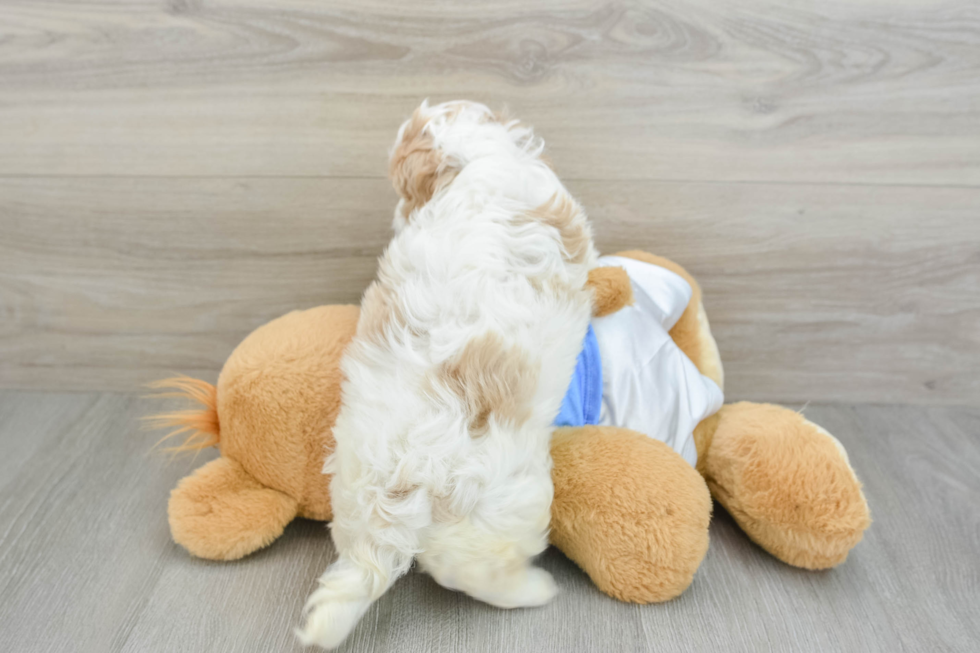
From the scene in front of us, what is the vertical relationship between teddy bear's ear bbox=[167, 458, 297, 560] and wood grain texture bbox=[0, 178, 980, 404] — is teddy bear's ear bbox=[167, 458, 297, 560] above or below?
below

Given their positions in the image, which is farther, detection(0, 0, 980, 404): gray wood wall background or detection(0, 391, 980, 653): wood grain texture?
detection(0, 0, 980, 404): gray wood wall background

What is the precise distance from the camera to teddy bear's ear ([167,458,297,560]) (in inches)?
24.7

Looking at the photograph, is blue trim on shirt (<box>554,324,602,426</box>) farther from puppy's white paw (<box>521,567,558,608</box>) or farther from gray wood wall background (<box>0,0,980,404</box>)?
gray wood wall background (<box>0,0,980,404</box>)

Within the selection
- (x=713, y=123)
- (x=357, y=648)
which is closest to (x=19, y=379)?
(x=357, y=648)

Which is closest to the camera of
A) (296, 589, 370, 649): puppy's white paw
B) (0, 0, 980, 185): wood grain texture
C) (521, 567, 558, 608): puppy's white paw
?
(296, 589, 370, 649): puppy's white paw

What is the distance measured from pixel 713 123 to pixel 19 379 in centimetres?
99

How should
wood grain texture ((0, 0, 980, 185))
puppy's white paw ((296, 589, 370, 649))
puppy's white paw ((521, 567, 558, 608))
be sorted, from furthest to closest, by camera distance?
wood grain texture ((0, 0, 980, 185)) < puppy's white paw ((521, 567, 558, 608)) < puppy's white paw ((296, 589, 370, 649))

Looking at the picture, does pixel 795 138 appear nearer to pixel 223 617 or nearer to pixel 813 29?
pixel 813 29

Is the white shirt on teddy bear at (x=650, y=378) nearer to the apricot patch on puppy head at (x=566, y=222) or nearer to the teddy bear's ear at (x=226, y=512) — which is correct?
the apricot patch on puppy head at (x=566, y=222)

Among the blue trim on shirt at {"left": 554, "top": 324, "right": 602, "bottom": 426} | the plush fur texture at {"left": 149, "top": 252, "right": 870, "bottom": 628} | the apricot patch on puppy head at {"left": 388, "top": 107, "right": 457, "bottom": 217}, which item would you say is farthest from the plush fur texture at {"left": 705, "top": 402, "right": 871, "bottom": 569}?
the apricot patch on puppy head at {"left": 388, "top": 107, "right": 457, "bottom": 217}

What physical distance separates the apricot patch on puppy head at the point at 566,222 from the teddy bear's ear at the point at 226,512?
37 cm

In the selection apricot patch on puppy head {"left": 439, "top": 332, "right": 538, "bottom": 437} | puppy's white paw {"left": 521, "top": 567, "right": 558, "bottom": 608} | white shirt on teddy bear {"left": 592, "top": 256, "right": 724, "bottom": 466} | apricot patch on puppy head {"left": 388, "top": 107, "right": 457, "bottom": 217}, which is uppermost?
apricot patch on puppy head {"left": 388, "top": 107, "right": 457, "bottom": 217}

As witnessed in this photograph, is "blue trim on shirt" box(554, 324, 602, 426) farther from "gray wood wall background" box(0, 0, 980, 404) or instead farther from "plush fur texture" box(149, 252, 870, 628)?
"gray wood wall background" box(0, 0, 980, 404)

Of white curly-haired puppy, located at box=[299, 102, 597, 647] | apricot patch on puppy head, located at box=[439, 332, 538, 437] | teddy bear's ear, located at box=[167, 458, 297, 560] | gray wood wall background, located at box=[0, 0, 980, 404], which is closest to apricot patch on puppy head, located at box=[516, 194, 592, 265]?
white curly-haired puppy, located at box=[299, 102, 597, 647]
